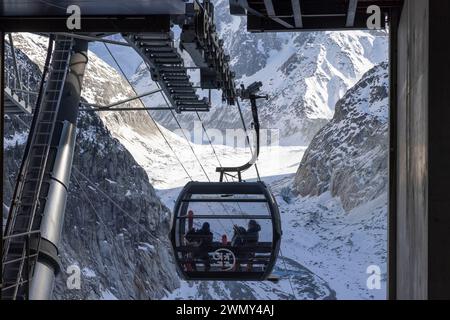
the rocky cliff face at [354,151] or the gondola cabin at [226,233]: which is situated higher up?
the rocky cliff face at [354,151]

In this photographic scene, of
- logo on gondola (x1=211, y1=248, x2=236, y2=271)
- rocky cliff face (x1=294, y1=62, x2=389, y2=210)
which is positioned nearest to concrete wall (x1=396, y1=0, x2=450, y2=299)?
logo on gondola (x1=211, y1=248, x2=236, y2=271)

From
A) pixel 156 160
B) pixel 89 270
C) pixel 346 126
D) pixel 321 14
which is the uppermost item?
pixel 346 126

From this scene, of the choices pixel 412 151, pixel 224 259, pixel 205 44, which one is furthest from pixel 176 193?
pixel 412 151

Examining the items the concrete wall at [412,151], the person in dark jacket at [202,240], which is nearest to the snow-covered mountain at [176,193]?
the person in dark jacket at [202,240]

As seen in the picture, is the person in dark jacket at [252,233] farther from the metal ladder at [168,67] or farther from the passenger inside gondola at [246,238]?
the metal ladder at [168,67]
